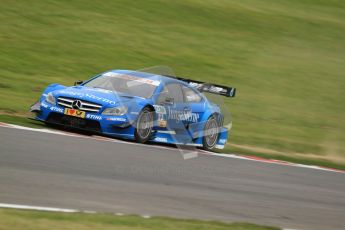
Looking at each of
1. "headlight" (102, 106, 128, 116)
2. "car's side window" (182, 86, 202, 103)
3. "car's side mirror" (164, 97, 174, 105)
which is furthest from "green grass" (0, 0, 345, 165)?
"car's side mirror" (164, 97, 174, 105)

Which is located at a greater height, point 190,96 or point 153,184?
point 190,96

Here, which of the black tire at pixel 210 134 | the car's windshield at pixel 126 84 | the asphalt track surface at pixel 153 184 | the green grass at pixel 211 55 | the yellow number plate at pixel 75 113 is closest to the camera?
the asphalt track surface at pixel 153 184

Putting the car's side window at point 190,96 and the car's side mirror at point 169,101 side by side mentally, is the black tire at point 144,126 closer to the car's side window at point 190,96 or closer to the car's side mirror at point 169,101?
the car's side mirror at point 169,101

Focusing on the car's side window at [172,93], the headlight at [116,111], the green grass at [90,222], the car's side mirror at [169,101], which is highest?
the car's side window at [172,93]

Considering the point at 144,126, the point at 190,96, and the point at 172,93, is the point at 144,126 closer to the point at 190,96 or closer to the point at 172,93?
the point at 172,93

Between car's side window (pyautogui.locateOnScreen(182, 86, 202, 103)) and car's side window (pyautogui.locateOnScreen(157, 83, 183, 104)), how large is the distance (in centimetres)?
13

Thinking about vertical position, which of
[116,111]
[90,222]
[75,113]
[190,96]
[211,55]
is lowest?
[90,222]

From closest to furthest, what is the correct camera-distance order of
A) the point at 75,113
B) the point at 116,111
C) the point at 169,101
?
the point at 75,113
the point at 116,111
the point at 169,101

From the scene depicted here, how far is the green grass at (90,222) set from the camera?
5906mm

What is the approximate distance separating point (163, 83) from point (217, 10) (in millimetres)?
16982

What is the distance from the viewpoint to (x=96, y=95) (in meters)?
12.4

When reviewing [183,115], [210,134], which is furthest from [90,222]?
[210,134]

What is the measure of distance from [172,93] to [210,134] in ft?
4.00

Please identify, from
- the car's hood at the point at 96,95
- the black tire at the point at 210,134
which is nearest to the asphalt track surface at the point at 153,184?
the car's hood at the point at 96,95
